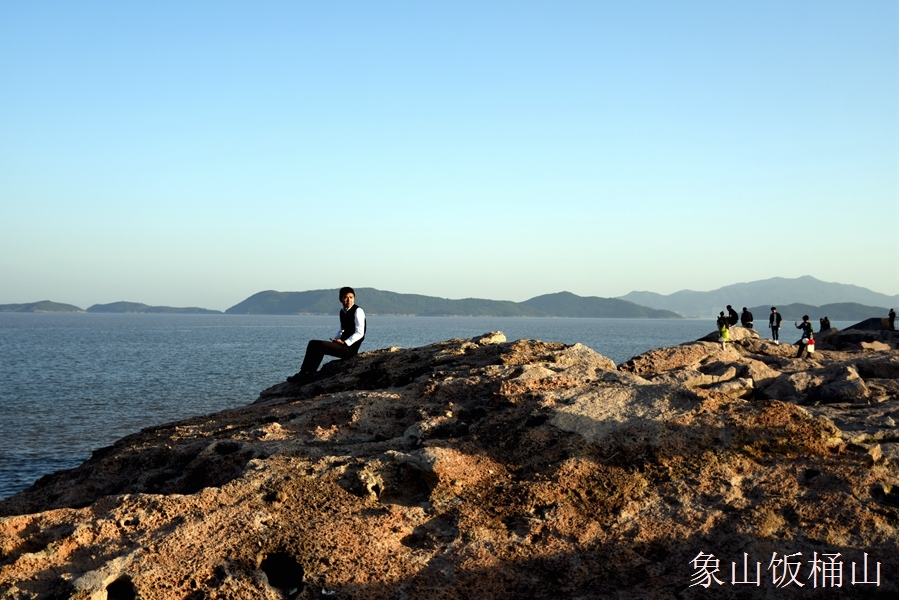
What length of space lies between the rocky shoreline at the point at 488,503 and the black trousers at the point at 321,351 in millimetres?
3946

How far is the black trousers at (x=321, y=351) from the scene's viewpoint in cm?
1570

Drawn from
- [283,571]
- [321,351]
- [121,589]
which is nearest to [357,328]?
[321,351]

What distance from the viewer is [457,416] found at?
10.7 meters

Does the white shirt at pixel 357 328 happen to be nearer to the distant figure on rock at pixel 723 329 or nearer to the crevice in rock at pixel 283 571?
the crevice in rock at pixel 283 571

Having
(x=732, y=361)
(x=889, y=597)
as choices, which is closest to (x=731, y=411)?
(x=889, y=597)

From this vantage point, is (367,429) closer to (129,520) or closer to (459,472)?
(459,472)

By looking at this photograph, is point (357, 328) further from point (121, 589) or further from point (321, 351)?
point (121, 589)

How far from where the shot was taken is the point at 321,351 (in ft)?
51.5

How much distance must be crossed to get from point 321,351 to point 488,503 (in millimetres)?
8131

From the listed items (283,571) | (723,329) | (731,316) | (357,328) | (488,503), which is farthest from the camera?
(731,316)

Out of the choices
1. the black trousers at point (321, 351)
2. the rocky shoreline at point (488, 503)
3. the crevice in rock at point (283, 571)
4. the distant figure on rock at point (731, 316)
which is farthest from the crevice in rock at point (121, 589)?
the distant figure on rock at point (731, 316)

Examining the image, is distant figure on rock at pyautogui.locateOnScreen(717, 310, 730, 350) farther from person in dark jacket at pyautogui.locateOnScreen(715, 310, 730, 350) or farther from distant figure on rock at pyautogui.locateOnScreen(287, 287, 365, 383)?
distant figure on rock at pyautogui.locateOnScreen(287, 287, 365, 383)

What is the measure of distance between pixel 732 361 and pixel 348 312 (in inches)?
388

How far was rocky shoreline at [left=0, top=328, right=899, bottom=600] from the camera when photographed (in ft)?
23.1
